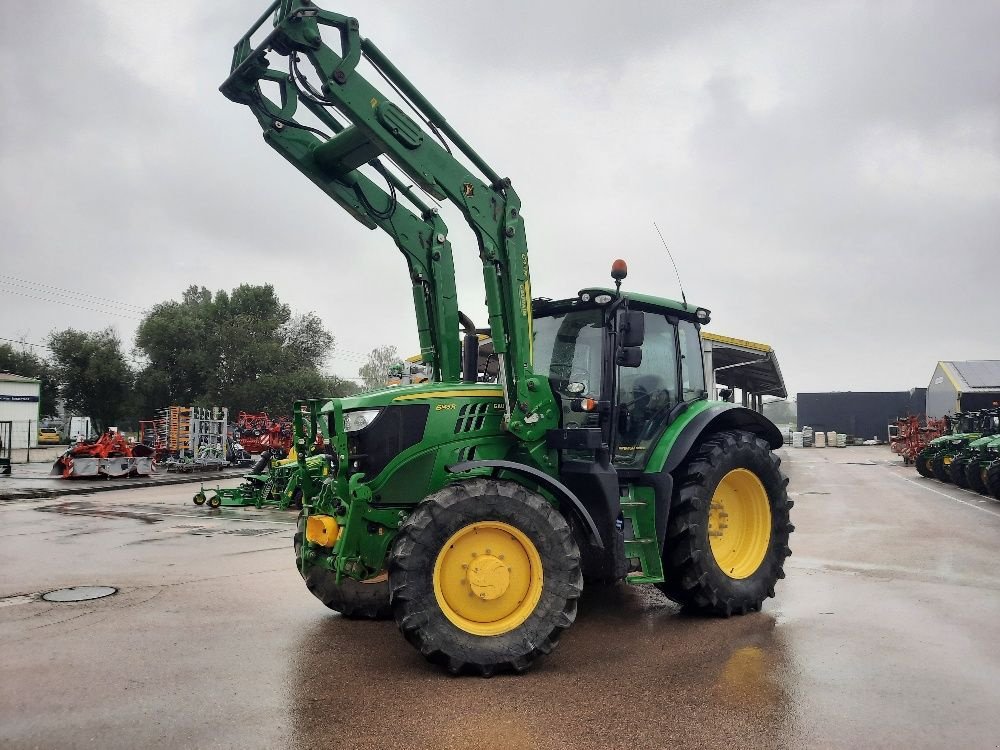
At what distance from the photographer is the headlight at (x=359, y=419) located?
16.0 feet

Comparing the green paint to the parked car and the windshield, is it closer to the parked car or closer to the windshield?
the windshield

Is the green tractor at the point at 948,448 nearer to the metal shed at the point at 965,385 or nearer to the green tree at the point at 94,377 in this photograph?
the metal shed at the point at 965,385

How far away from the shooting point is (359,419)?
4.89 meters

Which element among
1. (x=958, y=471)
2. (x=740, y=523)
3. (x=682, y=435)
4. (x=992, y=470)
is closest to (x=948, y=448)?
(x=958, y=471)

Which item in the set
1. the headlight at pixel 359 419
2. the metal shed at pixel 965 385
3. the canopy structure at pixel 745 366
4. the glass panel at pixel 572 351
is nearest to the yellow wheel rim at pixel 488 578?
the headlight at pixel 359 419

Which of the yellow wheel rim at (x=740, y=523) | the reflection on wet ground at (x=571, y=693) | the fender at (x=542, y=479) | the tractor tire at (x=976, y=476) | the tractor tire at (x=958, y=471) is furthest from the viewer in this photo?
the tractor tire at (x=958, y=471)

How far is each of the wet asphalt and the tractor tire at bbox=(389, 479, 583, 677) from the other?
0.19 metres

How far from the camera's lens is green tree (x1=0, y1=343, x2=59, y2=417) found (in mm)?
50219

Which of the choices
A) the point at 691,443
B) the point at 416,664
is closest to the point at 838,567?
the point at 691,443

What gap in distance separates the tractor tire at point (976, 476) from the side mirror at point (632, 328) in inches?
565

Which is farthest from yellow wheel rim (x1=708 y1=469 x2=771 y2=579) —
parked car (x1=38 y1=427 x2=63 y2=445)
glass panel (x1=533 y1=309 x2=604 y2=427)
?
parked car (x1=38 y1=427 x2=63 y2=445)

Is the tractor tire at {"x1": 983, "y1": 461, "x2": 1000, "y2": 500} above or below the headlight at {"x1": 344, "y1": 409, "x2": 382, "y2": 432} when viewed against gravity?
below

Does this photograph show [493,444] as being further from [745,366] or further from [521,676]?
[745,366]

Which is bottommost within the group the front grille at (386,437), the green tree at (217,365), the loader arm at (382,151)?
the front grille at (386,437)
